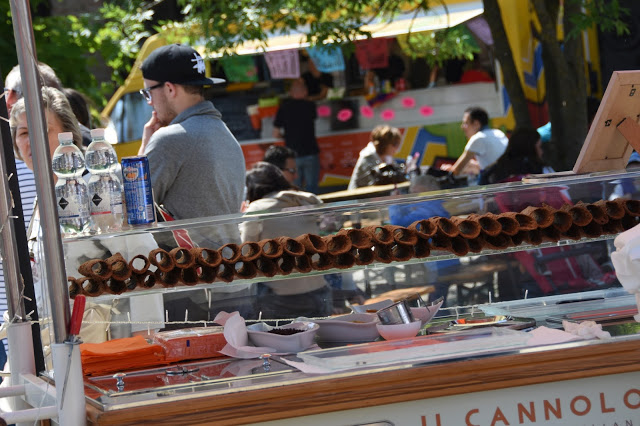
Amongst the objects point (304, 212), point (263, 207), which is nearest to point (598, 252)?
point (263, 207)

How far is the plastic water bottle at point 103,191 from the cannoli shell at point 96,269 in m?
0.16

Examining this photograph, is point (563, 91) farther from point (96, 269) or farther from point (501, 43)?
point (96, 269)

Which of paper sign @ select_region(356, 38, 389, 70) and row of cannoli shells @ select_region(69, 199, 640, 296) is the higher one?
paper sign @ select_region(356, 38, 389, 70)

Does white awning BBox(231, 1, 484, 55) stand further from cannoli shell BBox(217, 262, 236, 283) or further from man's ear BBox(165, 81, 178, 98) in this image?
cannoli shell BBox(217, 262, 236, 283)

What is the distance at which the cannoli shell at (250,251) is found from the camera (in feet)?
8.82

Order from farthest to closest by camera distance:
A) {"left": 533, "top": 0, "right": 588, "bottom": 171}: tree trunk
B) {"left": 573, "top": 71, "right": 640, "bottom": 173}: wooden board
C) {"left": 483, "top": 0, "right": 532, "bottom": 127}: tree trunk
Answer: {"left": 483, "top": 0, "right": 532, "bottom": 127}: tree trunk, {"left": 533, "top": 0, "right": 588, "bottom": 171}: tree trunk, {"left": 573, "top": 71, "right": 640, "bottom": 173}: wooden board

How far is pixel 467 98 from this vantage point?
11.1 metres

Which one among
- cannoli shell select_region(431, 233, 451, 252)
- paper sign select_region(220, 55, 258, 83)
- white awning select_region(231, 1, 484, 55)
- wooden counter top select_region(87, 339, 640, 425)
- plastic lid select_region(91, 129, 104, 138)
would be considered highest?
white awning select_region(231, 1, 484, 55)

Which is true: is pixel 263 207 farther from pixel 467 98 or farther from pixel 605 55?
pixel 605 55

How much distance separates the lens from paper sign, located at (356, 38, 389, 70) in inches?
435

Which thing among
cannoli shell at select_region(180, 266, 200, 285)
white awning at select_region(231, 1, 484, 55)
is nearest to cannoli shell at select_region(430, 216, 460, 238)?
cannoli shell at select_region(180, 266, 200, 285)

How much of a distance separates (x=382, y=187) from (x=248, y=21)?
1.70m

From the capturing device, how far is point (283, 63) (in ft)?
35.5

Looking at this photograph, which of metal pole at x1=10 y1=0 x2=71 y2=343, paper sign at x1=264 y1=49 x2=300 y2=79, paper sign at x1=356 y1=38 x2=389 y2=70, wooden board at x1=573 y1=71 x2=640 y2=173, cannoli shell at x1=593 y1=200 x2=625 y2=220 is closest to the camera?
metal pole at x1=10 y1=0 x2=71 y2=343
